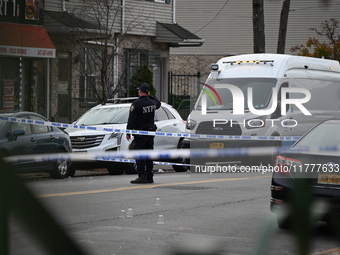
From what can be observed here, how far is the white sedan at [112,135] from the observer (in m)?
17.0

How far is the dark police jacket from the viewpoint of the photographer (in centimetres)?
1434

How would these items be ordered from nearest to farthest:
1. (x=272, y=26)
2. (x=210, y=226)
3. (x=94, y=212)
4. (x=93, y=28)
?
(x=210, y=226), (x=94, y=212), (x=93, y=28), (x=272, y=26)

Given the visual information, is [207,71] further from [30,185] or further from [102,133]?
[30,185]

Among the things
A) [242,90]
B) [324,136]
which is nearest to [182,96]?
[242,90]

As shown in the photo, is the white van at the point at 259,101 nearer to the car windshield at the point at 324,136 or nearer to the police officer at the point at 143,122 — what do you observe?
the police officer at the point at 143,122

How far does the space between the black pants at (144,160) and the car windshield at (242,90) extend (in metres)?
2.56

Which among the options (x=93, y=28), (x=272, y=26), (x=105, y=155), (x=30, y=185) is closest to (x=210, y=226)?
(x=105, y=155)

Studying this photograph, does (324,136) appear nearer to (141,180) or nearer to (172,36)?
(141,180)

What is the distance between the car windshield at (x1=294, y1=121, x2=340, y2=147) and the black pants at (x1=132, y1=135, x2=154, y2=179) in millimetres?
5675

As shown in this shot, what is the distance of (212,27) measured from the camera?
45.6 metres

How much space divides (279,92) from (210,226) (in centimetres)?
838

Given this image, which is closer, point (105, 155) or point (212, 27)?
point (105, 155)

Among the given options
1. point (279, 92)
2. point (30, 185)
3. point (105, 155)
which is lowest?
point (105, 155)

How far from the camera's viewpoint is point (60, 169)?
15836 mm
